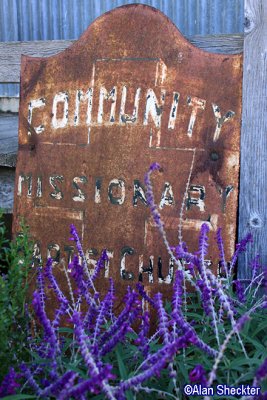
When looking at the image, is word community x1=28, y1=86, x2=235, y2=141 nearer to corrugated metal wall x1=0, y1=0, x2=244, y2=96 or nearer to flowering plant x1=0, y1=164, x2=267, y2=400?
flowering plant x1=0, y1=164, x2=267, y2=400

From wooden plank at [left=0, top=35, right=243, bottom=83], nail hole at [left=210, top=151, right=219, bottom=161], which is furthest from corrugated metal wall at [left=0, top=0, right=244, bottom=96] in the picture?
nail hole at [left=210, top=151, right=219, bottom=161]

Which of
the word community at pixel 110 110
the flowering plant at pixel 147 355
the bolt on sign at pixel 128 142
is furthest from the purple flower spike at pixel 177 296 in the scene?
the word community at pixel 110 110

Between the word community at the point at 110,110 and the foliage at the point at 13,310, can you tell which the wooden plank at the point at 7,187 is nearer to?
the word community at the point at 110,110

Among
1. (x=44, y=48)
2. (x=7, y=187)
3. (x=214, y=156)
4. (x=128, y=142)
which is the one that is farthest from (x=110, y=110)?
(x=7, y=187)

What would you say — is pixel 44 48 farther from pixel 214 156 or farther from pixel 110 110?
pixel 214 156

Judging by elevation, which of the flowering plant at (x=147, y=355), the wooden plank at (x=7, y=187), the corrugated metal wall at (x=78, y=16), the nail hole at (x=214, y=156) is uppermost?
the corrugated metal wall at (x=78, y=16)

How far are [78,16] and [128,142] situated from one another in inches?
186

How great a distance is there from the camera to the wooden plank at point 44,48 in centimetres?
Answer: 266

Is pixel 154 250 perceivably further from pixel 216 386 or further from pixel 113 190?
pixel 216 386

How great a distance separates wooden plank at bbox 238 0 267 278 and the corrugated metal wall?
3631mm

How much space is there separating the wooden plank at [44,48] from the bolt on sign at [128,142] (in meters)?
0.21

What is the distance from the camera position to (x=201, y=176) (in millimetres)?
2512

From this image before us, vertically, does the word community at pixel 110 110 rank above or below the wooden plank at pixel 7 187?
above

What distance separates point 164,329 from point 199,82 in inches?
57.5
